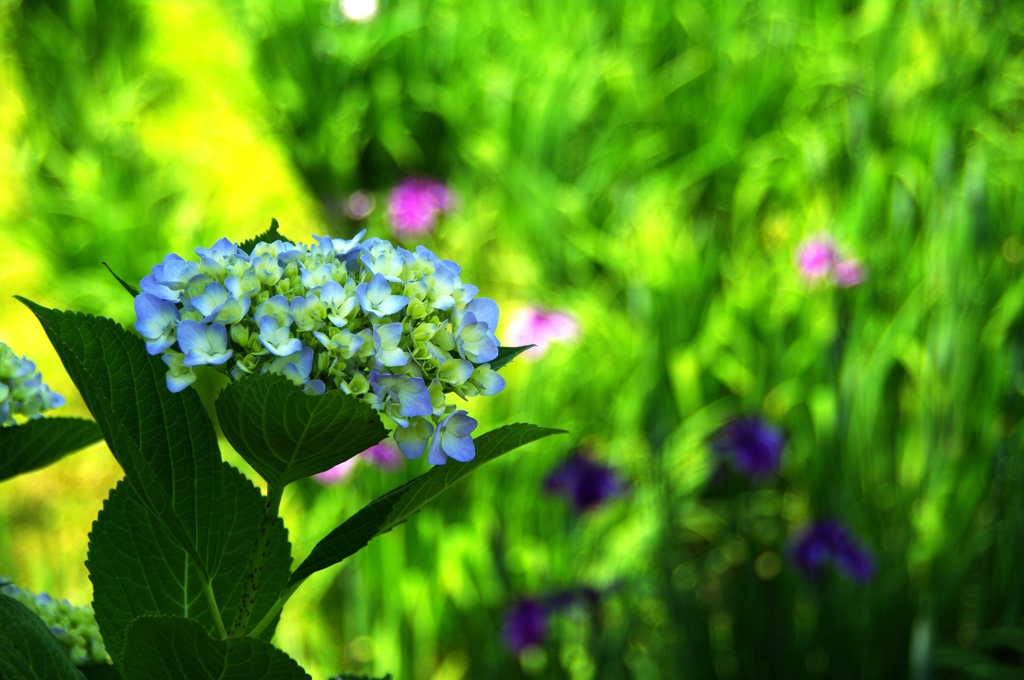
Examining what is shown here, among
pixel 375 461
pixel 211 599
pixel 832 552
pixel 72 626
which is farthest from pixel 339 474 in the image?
pixel 211 599

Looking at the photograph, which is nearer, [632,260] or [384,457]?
[384,457]

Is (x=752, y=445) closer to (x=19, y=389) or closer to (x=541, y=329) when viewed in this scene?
(x=541, y=329)

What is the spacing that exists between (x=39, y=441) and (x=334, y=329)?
0.23 meters

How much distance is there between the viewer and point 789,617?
1592 millimetres

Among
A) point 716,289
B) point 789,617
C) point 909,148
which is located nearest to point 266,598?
point 789,617

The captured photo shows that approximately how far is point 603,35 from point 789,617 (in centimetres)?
221

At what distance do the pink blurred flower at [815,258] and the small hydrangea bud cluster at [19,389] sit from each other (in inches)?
65.7

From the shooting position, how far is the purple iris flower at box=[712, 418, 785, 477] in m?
1.58

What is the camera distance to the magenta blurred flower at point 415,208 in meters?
2.28

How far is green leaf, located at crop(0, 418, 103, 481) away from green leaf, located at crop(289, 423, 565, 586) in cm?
19

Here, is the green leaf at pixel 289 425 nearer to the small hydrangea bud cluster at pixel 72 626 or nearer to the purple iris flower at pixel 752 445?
the small hydrangea bud cluster at pixel 72 626

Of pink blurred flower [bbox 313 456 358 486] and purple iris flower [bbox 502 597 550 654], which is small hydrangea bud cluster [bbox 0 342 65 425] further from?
pink blurred flower [bbox 313 456 358 486]

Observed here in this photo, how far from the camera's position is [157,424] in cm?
43

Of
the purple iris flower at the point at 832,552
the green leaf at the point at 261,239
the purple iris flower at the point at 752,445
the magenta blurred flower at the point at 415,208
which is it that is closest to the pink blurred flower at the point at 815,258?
the purple iris flower at the point at 752,445
